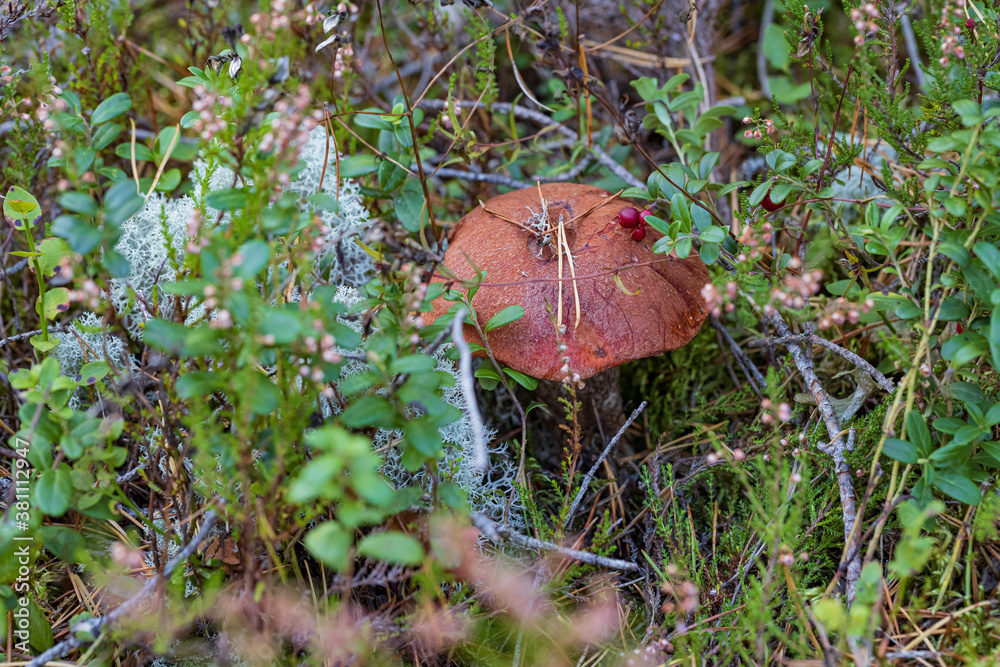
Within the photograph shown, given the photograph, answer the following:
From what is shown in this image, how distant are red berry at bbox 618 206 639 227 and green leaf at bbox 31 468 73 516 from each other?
166cm

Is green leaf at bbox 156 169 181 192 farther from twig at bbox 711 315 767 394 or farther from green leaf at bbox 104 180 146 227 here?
twig at bbox 711 315 767 394

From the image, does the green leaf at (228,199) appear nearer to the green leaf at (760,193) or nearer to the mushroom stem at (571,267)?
the mushroom stem at (571,267)

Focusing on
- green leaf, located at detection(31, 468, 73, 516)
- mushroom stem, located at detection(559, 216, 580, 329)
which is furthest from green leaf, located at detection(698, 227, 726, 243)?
green leaf, located at detection(31, 468, 73, 516)

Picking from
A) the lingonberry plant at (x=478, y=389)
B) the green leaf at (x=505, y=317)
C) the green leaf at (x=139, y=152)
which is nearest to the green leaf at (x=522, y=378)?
the lingonberry plant at (x=478, y=389)

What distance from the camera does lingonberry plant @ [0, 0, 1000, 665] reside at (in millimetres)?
1482

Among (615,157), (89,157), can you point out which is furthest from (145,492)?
(615,157)

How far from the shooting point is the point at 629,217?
6.88 ft

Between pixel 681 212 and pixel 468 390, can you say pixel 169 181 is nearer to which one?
pixel 468 390

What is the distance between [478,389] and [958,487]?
59.3 inches

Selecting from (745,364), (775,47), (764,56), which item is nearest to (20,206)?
(745,364)

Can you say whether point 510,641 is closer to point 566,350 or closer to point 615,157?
point 566,350

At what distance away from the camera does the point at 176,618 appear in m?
1.51

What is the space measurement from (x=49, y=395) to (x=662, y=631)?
167 cm

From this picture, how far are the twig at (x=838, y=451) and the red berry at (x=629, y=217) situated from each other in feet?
1.65
